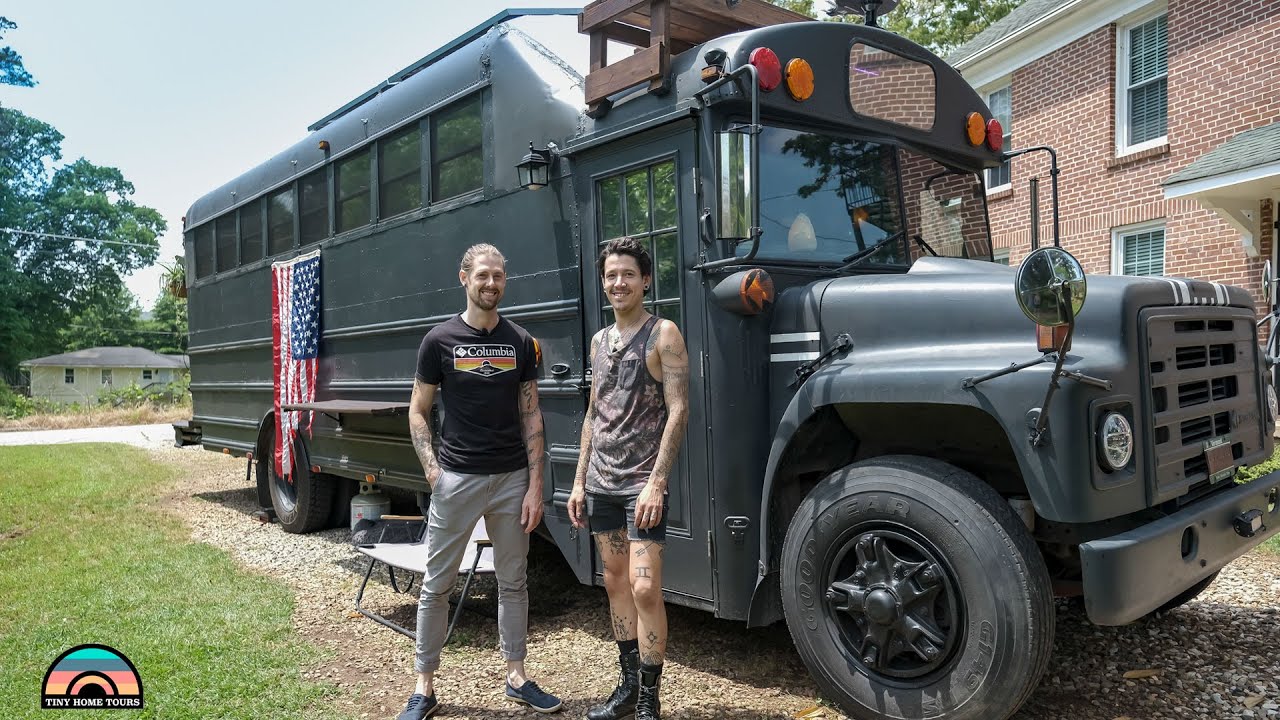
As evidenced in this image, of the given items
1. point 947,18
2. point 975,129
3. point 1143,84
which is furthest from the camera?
point 947,18

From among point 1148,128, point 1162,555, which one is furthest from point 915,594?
point 1148,128

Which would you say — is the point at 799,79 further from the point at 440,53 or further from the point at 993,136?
the point at 440,53

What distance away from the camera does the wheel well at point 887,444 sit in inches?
136

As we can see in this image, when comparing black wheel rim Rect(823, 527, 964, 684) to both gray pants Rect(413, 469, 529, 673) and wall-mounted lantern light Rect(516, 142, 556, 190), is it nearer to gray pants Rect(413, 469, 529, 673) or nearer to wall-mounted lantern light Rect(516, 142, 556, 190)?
gray pants Rect(413, 469, 529, 673)

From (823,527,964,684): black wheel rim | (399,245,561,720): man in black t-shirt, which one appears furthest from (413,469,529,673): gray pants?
(823,527,964,684): black wheel rim

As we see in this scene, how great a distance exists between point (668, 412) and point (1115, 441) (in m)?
1.54

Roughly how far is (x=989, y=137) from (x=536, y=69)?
2.48 meters

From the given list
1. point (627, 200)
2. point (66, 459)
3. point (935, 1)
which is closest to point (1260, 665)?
point (627, 200)

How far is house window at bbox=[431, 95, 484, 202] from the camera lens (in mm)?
5289

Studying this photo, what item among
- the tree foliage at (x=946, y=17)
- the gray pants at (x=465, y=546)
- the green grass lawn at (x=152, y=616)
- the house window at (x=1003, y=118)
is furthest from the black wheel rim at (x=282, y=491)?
the tree foliage at (x=946, y=17)

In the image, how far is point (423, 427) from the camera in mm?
3795

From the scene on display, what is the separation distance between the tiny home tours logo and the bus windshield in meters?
3.34

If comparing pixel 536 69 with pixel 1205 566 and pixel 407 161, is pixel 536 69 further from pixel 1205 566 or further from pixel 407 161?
pixel 1205 566

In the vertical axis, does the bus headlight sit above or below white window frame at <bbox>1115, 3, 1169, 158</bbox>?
below
